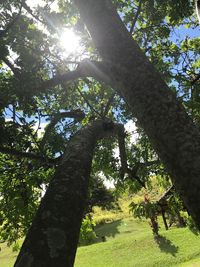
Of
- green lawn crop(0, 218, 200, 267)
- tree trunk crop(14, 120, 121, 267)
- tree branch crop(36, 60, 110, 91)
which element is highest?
tree branch crop(36, 60, 110, 91)

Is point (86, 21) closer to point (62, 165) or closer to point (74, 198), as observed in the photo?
point (62, 165)

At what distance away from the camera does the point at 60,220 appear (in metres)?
2.79

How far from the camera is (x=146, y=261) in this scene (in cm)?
2031

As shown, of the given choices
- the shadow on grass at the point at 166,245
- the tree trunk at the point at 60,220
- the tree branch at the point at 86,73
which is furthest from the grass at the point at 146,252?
the tree trunk at the point at 60,220

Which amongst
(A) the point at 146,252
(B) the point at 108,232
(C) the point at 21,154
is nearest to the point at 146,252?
(A) the point at 146,252

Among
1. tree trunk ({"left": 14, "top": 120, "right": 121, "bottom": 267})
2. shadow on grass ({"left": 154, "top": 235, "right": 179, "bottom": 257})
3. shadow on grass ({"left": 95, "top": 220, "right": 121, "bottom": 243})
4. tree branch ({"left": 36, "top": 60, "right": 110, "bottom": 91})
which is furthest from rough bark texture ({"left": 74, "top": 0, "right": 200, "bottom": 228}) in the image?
shadow on grass ({"left": 95, "top": 220, "right": 121, "bottom": 243})

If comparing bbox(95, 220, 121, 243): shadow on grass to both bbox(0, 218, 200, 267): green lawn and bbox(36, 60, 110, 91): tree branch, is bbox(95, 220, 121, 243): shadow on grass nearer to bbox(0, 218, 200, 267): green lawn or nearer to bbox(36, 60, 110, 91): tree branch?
bbox(0, 218, 200, 267): green lawn

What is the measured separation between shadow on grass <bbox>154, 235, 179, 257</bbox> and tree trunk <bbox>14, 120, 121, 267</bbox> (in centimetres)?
1862

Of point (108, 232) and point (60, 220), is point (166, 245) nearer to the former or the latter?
point (108, 232)

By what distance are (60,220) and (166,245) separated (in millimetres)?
20557

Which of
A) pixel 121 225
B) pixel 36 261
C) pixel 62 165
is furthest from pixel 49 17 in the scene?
pixel 121 225

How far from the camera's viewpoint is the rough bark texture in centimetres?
313

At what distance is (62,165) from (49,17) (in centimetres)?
773

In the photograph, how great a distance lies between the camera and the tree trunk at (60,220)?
2.40 m
